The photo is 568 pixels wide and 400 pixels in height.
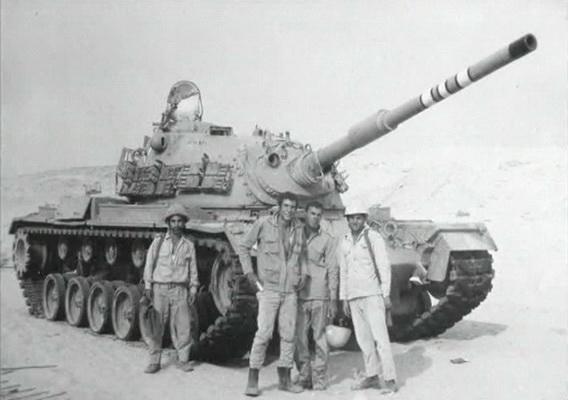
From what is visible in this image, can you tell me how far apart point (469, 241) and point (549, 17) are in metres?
3.37

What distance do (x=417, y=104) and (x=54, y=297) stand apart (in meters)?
7.78

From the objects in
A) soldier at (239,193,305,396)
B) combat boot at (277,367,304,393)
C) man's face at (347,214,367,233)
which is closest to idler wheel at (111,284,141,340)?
soldier at (239,193,305,396)

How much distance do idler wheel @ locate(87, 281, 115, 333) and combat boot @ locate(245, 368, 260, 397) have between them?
14.2 ft

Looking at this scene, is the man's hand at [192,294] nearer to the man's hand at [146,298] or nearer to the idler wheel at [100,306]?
the man's hand at [146,298]

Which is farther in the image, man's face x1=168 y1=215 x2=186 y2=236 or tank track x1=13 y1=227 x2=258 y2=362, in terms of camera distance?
man's face x1=168 y1=215 x2=186 y2=236

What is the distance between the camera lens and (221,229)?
27.8ft

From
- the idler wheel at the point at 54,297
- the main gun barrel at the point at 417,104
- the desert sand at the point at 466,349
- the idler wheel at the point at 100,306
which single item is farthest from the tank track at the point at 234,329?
the idler wheel at the point at 54,297

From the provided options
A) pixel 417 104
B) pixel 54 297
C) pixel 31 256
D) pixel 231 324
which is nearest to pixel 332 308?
pixel 231 324

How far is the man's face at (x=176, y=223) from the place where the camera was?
27.6ft

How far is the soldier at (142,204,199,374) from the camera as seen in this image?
8.33m

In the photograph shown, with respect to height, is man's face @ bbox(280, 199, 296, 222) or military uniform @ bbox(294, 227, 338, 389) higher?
man's face @ bbox(280, 199, 296, 222)

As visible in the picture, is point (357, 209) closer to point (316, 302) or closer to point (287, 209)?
point (287, 209)

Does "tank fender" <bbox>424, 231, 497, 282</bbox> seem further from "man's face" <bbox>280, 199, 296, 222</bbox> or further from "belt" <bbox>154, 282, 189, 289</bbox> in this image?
"belt" <bbox>154, 282, 189, 289</bbox>

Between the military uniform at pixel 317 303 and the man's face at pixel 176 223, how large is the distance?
1713 mm
